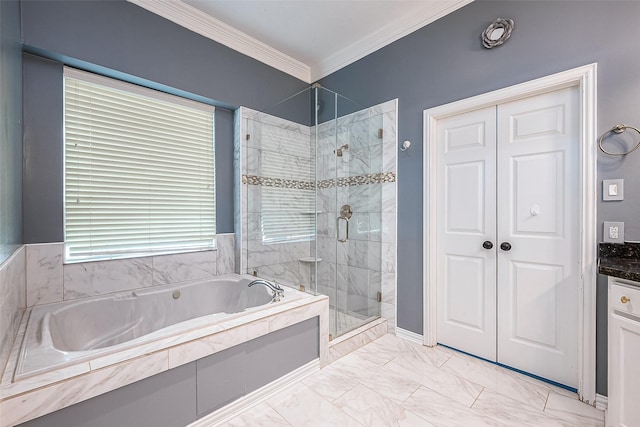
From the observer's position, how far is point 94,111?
2055mm

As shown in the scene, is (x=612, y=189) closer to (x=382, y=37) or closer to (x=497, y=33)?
(x=497, y=33)

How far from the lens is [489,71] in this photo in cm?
203

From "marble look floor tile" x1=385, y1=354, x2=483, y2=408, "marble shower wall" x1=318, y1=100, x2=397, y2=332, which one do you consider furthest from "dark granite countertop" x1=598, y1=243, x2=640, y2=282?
"marble shower wall" x1=318, y1=100, x2=397, y2=332

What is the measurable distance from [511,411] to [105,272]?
2881mm

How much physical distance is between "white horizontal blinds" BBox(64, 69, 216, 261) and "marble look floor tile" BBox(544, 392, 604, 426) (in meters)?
2.81

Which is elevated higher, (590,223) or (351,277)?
(590,223)

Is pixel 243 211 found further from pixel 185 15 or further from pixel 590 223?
pixel 590 223

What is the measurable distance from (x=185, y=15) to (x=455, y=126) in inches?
96.8

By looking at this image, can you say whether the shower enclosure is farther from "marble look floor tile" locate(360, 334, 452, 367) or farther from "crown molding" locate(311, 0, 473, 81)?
"crown molding" locate(311, 0, 473, 81)

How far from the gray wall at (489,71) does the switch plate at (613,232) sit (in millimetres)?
31

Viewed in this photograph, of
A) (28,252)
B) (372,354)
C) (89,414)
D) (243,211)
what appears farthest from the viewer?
(243,211)

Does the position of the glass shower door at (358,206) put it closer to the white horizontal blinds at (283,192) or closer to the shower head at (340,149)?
the shower head at (340,149)

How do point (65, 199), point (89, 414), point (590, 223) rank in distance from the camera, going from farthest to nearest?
point (65, 199) < point (590, 223) < point (89, 414)

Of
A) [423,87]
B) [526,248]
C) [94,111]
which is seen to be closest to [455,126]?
[423,87]
